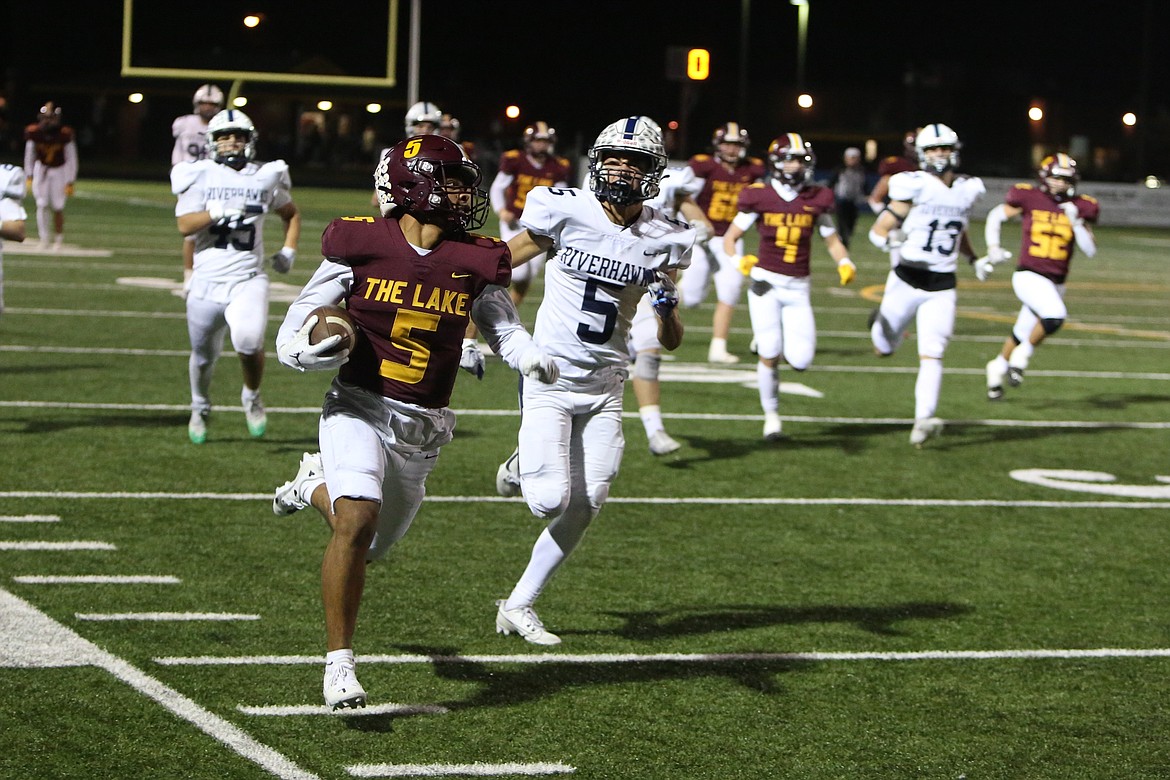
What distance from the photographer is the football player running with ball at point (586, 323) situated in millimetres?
5762

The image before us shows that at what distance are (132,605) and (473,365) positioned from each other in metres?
1.82

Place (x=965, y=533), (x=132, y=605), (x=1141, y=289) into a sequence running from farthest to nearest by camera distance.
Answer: (x=1141, y=289), (x=965, y=533), (x=132, y=605)

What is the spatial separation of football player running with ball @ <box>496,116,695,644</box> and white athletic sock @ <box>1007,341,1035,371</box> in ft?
21.3

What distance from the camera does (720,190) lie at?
1521cm

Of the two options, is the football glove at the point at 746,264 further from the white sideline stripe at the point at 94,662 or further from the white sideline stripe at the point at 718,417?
the white sideline stripe at the point at 94,662

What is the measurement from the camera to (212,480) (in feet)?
27.6

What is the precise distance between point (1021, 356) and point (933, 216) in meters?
2.06

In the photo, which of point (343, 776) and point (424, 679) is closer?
point (343, 776)

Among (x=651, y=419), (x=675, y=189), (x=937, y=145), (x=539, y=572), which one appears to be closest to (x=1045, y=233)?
(x=937, y=145)

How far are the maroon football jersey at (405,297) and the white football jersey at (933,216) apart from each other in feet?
19.4

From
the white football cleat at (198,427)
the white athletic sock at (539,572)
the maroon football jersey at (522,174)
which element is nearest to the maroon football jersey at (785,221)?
the white football cleat at (198,427)

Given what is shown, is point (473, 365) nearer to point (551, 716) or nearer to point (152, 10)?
point (551, 716)

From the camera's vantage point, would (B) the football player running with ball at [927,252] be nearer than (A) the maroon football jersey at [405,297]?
No

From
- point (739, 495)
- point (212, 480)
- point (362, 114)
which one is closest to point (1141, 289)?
point (739, 495)
